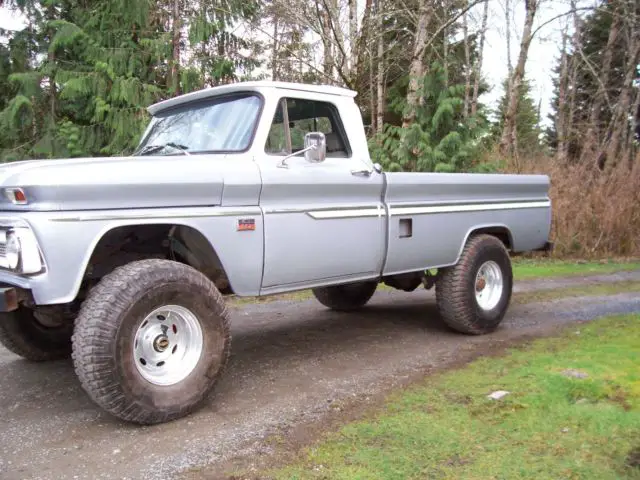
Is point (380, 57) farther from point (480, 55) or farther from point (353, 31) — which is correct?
point (480, 55)

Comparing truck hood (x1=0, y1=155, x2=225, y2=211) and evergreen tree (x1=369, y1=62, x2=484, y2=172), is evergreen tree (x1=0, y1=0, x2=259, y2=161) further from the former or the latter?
truck hood (x1=0, y1=155, x2=225, y2=211)

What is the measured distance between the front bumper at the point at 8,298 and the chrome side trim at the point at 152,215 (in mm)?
448

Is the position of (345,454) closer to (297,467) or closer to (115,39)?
(297,467)

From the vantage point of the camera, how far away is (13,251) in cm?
321

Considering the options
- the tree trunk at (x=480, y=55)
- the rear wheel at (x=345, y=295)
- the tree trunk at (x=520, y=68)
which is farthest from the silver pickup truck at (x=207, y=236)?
the tree trunk at (x=480, y=55)

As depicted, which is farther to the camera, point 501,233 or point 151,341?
point 501,233

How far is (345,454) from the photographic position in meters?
3.00

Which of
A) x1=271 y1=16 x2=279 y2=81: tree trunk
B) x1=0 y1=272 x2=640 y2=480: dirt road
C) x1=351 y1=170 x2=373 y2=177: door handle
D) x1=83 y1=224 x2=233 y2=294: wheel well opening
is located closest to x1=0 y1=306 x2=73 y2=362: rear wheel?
x1=0 y1=272 x2=640 y2=480: dirt road

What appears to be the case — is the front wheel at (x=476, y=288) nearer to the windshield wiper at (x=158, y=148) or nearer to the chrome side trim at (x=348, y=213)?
the chrome side trim at (x=348, y=213)

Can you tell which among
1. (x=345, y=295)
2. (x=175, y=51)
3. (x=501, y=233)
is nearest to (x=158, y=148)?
(x=345, y=295)

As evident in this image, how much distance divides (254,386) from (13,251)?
1885mm

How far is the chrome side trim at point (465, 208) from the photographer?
500 centimetres

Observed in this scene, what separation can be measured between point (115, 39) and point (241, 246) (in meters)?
11.0

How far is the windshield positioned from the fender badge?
577 millimetres
